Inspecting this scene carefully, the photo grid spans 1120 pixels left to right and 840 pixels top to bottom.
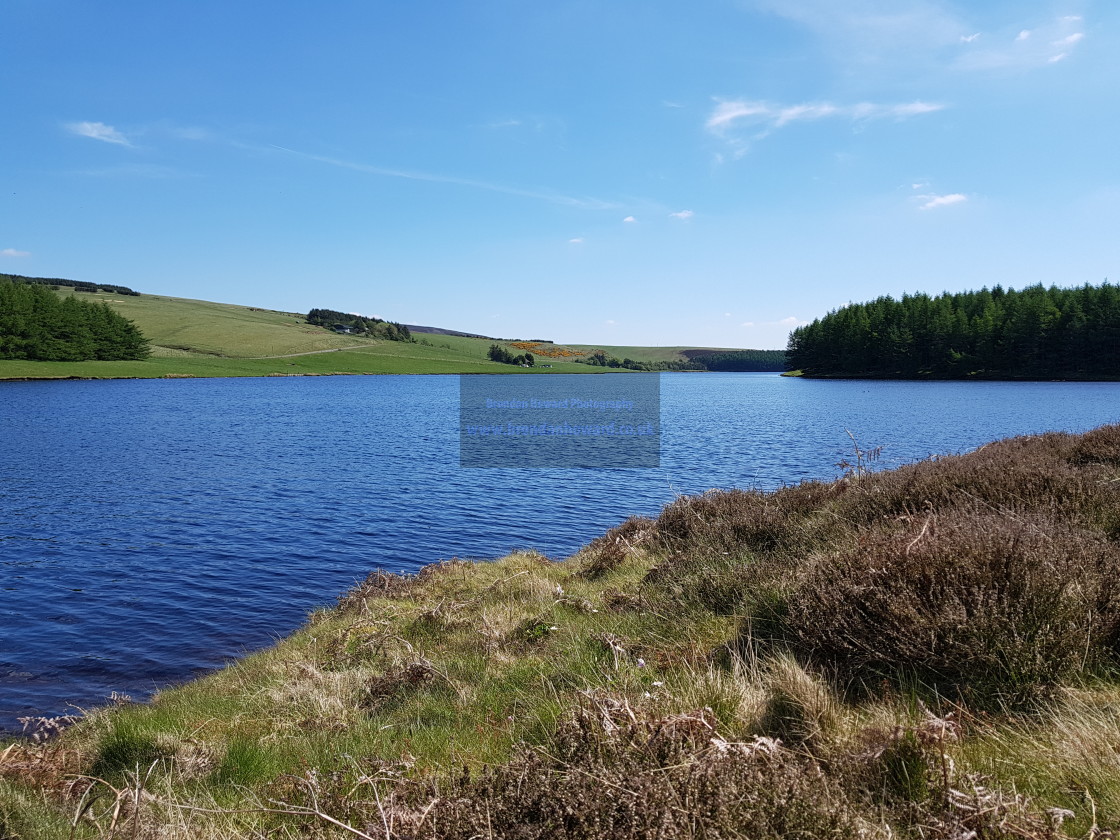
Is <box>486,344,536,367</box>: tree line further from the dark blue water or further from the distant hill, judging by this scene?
the dark blue water

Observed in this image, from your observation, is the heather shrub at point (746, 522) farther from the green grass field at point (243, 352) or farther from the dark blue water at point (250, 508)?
the green grass field at point (243, 352)

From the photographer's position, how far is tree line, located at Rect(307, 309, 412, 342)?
190 m

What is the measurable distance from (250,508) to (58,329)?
357 feet

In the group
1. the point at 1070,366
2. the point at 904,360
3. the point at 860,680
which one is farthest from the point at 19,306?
the point at 1070,366

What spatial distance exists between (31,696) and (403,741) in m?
7.43

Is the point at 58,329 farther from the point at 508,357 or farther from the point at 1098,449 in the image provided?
the point at 1098,449

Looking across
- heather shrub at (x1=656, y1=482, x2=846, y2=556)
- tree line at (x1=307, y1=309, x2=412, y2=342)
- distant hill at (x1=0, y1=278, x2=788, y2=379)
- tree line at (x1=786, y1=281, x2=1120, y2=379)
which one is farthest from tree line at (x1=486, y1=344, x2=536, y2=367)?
heather shrub at (x1=656, y1=482, x2=846, y2=556)

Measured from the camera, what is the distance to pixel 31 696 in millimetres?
9102

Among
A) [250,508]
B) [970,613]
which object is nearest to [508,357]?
[250,508]

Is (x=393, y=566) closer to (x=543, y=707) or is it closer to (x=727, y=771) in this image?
(x=543, y=707)

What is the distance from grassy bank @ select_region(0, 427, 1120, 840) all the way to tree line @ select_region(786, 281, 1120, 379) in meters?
116

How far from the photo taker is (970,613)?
4.47 meters

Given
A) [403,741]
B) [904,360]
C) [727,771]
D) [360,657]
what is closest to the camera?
[727,771]

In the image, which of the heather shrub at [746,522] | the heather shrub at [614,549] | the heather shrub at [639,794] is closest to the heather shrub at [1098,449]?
the heather shrub at [746,522]
